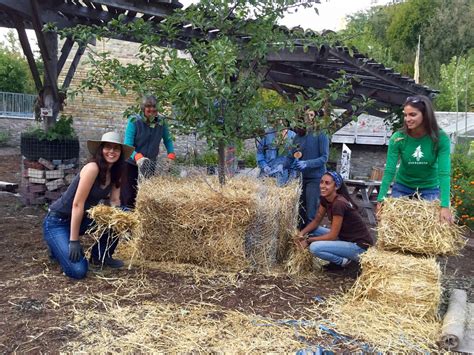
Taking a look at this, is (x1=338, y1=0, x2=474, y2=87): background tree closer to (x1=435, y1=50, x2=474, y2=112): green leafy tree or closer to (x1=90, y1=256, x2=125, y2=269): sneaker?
→ (x1=435, y1=50, x2=474, y2=112): green leafy tree

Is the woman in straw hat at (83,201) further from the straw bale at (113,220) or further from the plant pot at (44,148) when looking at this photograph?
the plant pot at (44,148)

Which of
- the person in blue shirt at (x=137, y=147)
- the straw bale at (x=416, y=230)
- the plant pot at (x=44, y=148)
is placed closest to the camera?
the straw bale at (x=416, y=230)

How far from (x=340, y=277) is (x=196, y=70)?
2.25 metres

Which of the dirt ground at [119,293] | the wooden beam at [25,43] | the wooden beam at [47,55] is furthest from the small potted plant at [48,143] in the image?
the dirt ground at [119,293]

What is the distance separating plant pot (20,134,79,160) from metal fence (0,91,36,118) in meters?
12.0

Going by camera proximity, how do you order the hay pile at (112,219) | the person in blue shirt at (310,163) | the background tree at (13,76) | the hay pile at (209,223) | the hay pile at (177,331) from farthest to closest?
the background tree at (13,76), the person in blue shirt at (310,163), the hay pile at (209,223), the hay pile at (112,219), the hay pile at (177,331)

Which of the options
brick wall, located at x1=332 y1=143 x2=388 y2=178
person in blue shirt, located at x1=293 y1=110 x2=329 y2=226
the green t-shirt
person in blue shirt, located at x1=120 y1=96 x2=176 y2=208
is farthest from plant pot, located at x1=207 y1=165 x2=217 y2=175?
brick wall, located at x1=332 y1=143 x2=388 y2=178

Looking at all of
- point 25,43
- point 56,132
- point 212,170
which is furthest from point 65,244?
point 25,43

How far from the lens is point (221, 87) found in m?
4.02

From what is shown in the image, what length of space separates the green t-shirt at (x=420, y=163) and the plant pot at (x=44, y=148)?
15.8ft

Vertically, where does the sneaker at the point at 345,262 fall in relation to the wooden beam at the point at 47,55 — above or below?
below

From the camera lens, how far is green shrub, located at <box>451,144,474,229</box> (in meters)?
7.95

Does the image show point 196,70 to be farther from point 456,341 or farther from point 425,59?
point 425,59

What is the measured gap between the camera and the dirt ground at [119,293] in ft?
10.1
